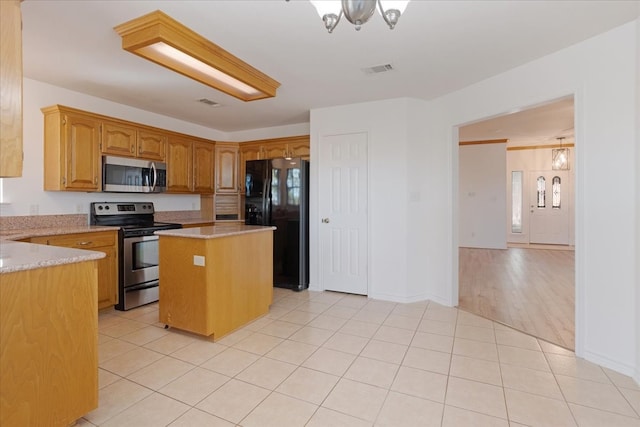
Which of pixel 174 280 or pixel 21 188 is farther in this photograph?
pixel 21 188

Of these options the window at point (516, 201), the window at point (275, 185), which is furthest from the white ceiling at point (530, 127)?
the window at point (275, 185)

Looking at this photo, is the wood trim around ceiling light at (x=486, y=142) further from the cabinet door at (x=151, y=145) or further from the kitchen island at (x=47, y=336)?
the kitchen island at (x=47, y=336)

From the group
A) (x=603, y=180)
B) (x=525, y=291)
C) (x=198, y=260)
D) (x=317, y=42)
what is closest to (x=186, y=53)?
(x=317, y=42)

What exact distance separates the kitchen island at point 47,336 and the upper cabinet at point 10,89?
49 centimetres

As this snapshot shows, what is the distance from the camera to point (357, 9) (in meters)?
1.37

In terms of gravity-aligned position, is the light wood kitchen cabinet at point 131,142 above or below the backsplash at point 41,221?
above

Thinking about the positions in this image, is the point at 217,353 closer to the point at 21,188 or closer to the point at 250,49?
the point at 250,49

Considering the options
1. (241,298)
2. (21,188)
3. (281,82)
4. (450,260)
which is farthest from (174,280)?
(450,260)

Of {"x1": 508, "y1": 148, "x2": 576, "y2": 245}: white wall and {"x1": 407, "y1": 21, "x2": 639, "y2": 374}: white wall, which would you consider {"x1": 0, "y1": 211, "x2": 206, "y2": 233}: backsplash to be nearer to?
{"x1": 407, "y1": 21, "x2": 639, "y2": 374}: white wall

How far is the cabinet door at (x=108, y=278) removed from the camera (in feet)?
11.1

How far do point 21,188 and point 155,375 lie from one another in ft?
8.69

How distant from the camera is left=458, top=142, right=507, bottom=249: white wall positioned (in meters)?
7.87

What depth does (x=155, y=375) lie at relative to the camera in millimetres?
2229

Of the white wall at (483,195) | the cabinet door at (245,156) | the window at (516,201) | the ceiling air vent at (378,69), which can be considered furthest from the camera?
the window at (516,201)
